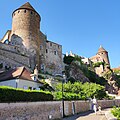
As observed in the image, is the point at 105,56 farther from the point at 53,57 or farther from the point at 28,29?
the point at 28,29

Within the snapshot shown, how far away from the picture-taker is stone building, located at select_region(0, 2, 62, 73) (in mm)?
43000

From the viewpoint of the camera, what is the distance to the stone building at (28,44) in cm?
4300

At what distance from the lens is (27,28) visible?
4728 cm

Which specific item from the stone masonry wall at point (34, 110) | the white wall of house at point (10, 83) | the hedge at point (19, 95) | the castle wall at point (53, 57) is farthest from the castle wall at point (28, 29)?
the hedge at point (19, 95)

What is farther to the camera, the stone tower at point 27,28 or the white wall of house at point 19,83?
the stone tower at point 27,28

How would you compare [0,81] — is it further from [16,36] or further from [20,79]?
[16,36]

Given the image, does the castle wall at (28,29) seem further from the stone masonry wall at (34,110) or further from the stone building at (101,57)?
the stone building at (101,57)

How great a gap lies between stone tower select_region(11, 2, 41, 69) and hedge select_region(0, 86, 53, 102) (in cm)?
2704

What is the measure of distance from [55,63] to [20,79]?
2790cm

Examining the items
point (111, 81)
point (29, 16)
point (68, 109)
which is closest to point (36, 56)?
point (29, 16)

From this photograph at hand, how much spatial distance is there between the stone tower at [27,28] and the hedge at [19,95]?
88.7 ft

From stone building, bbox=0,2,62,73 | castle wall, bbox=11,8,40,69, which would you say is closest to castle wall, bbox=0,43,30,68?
stone building, bbox=0,2,62,73

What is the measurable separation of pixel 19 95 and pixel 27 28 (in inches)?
1281

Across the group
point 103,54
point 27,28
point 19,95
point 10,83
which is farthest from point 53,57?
point 19,95
